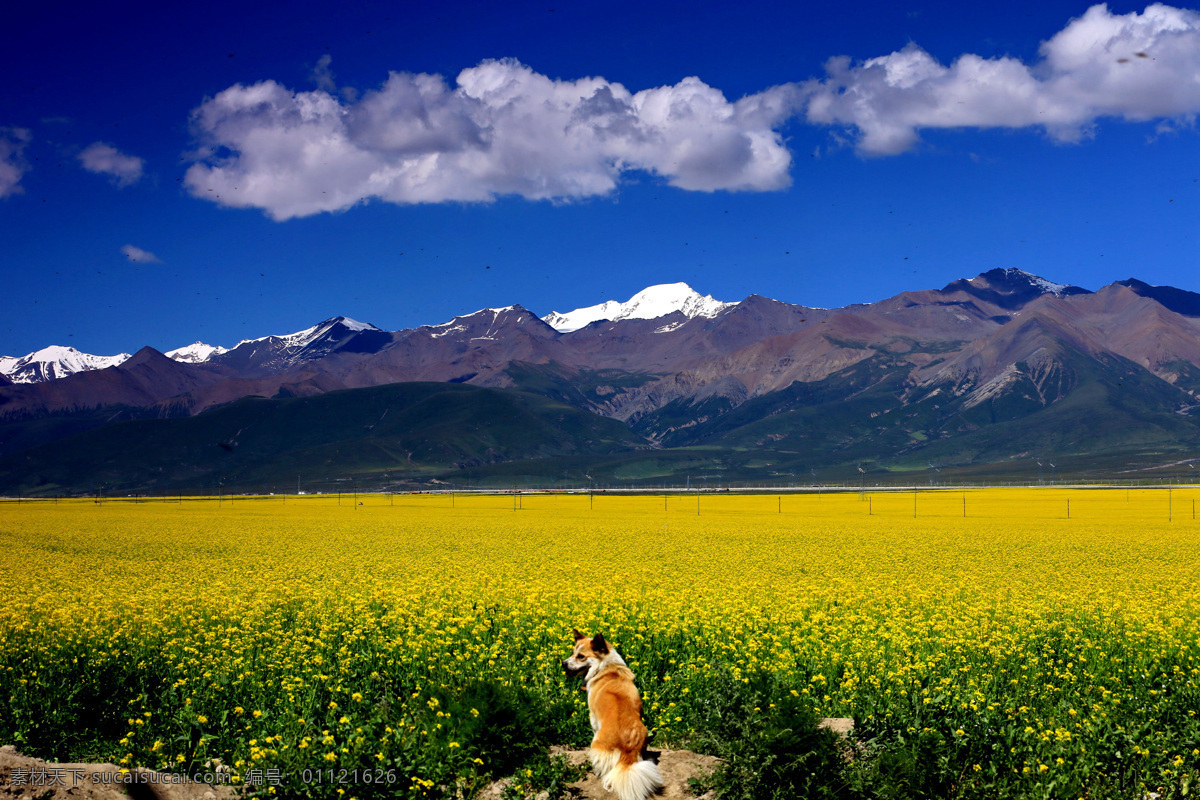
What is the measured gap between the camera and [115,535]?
2052 inches

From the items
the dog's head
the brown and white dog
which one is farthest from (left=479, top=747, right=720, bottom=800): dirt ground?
the dog's head

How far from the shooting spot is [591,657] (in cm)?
991

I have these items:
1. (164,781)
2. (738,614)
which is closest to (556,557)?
(738,614)

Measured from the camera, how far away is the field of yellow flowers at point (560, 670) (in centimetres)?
869

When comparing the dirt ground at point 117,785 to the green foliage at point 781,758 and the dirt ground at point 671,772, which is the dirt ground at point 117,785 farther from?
the green foliage at point 781,758

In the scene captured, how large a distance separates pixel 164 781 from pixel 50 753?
11.9 ft

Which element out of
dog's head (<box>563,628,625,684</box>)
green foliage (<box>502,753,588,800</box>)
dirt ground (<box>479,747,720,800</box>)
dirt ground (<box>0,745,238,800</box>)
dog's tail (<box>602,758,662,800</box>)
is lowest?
dirt ground (<box>479,747,720,800</box>)

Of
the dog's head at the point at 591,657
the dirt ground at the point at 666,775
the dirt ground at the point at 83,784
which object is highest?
the dog's head at the point at 591,657

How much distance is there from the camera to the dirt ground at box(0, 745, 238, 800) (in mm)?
7059

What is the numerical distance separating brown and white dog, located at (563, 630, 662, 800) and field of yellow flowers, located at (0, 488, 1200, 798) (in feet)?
2.73

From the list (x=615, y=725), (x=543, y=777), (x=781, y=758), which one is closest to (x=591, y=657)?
(x=615, y=725)

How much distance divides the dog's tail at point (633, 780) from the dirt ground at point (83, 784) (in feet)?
12.4

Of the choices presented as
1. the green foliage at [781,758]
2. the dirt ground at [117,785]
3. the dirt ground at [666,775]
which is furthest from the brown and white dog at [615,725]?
the green foliage at [781,758]

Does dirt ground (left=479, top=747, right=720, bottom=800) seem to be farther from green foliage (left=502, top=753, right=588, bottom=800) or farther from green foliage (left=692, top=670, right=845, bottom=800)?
green foliage (left=692, top=670, right=845, bottom=800)
